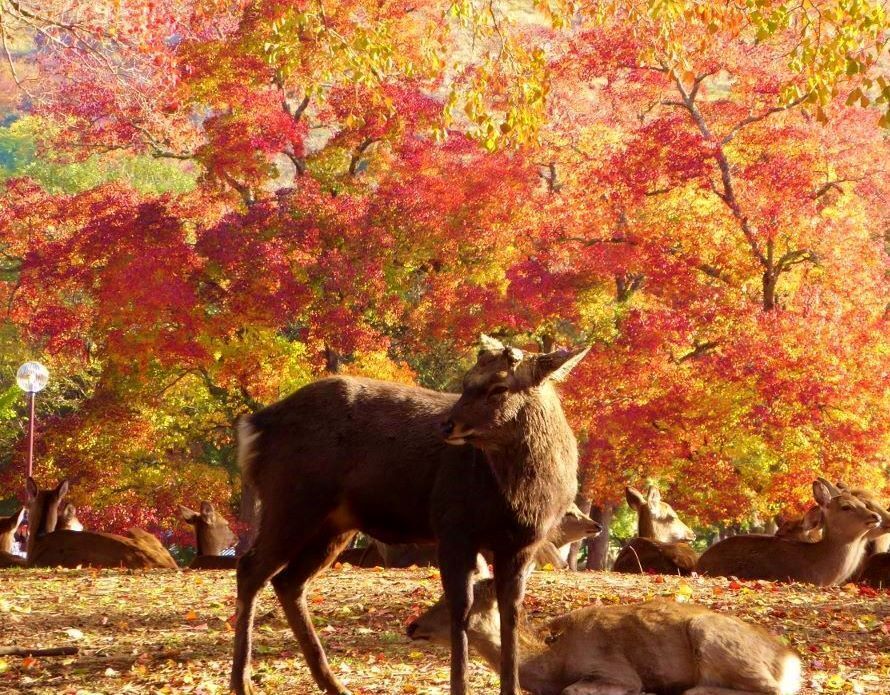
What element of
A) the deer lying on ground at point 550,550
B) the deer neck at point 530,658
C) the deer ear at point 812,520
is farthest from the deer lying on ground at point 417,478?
the deer ear at point 812,520

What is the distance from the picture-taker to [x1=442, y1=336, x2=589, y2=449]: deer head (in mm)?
5867

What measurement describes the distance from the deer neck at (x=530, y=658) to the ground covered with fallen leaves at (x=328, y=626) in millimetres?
229

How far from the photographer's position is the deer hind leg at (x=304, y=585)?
6449 millimetres

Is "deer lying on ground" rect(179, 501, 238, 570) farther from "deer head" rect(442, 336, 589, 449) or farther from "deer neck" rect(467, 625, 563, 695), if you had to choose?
"deer head" rect(442, 336, 589, 449)

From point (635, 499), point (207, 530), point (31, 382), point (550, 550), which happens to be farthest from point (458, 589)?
point (31, 382)

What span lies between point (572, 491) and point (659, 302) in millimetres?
16796

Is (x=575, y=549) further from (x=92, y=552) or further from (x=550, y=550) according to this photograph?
(x=92, y=552)

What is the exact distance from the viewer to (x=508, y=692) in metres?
6.04

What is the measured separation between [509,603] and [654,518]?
38.8 ft

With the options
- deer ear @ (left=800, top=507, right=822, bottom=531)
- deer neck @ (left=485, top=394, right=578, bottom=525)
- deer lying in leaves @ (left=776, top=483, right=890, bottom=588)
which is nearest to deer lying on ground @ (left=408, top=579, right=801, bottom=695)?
deer neck @ (left=485, top=394, right=578, bottom=525)

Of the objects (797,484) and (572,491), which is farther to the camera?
(797,484)

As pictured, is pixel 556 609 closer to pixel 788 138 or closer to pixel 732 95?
pixel 788 138

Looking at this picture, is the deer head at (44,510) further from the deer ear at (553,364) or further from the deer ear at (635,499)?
the deer ear at (553,364)

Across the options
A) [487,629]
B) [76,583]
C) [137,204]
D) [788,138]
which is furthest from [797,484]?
[137,204]
